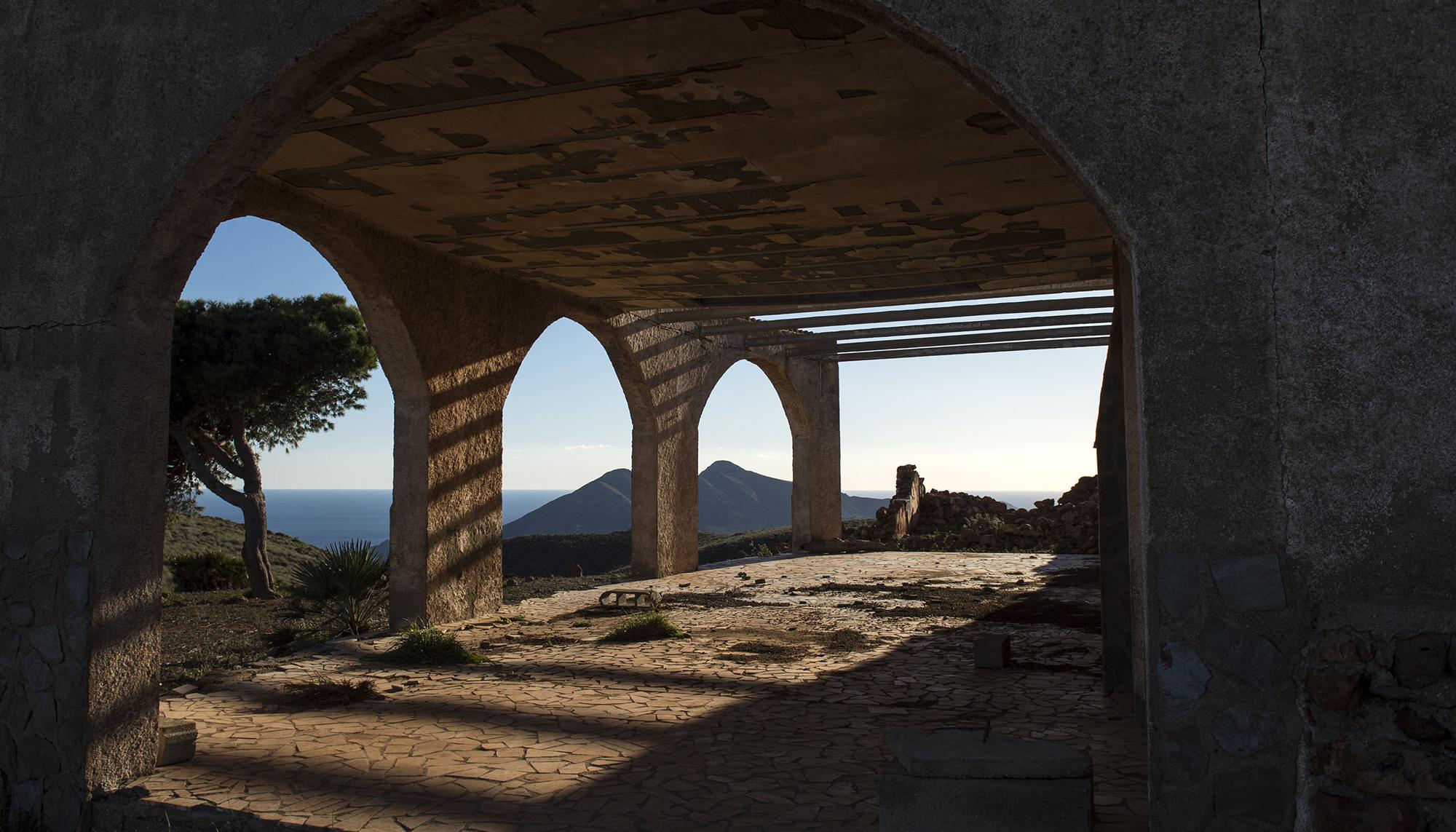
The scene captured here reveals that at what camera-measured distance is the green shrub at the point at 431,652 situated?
23.1ft

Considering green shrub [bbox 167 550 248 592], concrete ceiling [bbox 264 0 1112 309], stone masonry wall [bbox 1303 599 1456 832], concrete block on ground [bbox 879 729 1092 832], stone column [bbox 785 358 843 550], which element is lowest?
green shrub [bbox 167 550 248 592]

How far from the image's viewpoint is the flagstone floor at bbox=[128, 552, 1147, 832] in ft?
12.6

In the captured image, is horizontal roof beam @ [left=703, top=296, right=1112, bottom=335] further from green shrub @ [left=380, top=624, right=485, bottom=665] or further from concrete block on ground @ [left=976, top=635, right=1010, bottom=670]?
green shrub @ [left=380, top=624, right=485, bottom=665]

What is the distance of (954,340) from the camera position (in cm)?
1450

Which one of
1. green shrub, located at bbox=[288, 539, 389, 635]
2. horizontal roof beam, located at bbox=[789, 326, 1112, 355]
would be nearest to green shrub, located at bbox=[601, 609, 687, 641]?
green shrub, located at bbox=[288, 539, 389, 635]

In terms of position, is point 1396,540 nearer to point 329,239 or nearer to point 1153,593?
point 1153,593

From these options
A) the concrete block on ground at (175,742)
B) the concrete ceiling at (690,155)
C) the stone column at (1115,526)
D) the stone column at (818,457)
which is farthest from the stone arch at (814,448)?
the concrete block on ground at (175,742)

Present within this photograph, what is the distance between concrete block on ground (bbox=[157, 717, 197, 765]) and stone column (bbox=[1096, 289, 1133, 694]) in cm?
481

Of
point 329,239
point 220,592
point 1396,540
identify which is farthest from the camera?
point 220,592

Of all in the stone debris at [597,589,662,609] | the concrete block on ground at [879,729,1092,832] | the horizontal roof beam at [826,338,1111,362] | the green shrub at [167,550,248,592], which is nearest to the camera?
the concrete block on ground at [879,729,1092,832]

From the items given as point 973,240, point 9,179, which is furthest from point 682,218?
point 9,179

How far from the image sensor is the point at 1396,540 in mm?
2668

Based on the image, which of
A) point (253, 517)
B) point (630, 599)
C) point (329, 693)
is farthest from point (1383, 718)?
point (253, 517)

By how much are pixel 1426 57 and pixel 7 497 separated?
212 inches
